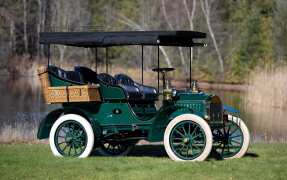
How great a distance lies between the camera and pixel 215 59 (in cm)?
4609

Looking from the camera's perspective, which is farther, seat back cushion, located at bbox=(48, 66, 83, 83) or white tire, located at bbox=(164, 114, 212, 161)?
seat back cushion, located at bbox=(48, 66, 83, 83)

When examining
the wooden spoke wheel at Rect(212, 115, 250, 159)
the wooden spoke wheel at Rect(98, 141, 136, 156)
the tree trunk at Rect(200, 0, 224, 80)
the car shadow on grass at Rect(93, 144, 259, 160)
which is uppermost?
the tree trunk at Rect(200, 0, 224, 80)

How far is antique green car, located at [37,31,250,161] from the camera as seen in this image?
1075cm

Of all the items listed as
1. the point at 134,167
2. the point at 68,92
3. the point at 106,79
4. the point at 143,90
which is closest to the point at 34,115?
the point at 106,79

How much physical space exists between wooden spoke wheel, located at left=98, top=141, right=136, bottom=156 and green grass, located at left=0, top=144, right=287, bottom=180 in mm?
718

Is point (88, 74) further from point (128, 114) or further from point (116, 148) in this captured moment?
point (116, 148)

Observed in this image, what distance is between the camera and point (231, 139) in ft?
37.5

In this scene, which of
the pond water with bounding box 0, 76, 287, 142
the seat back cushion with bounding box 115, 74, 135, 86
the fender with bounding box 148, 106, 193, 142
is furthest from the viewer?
the pond water with bounding box 0, 76, 287, 142

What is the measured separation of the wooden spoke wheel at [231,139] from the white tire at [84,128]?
1.91 meters

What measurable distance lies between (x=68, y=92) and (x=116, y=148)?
1621 millimetres

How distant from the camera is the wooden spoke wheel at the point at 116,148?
12.1 meters

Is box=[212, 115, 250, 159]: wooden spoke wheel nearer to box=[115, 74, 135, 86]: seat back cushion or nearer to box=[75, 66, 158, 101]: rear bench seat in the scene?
box=[75, 66, 158, 101]: rear bench seat

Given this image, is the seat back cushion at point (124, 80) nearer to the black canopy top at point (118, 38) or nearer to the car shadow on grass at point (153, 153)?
the black canopy top at point (118, 38)

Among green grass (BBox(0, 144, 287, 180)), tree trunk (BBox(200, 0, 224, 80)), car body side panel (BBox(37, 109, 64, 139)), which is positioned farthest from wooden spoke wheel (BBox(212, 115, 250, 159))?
tree trunk (BBox(200, 0, 224, 80))
